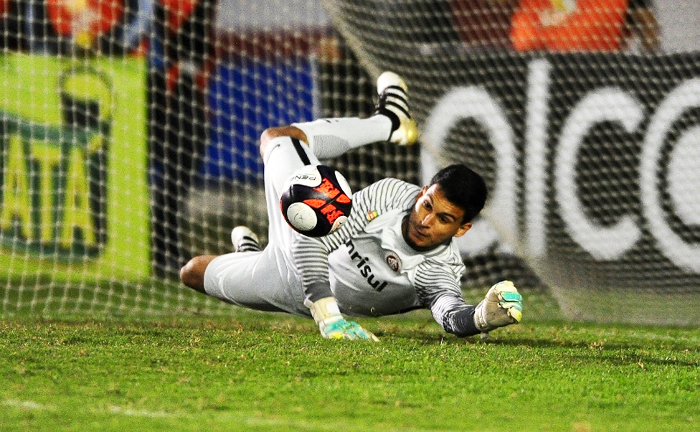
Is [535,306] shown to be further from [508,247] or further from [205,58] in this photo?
[205,58]

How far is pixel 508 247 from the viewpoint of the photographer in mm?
8383

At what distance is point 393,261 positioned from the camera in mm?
4984

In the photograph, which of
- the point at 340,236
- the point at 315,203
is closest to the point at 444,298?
the point at 340,236

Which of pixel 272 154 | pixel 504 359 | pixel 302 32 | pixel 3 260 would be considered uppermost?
pixel 302 32

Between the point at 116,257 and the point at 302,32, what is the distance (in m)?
2.46

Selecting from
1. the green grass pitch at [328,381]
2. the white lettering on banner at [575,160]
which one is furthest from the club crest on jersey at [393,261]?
the white lettering on banner at [575,160]

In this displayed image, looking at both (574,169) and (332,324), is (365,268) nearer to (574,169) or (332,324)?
(332,324)

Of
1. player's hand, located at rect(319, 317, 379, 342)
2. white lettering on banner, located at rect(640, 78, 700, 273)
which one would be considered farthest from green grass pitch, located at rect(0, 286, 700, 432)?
white lettering on banner, located at rect(640, 78, 700, 273)

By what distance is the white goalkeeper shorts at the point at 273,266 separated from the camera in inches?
203

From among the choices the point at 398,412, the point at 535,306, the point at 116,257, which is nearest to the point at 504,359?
the point at 398,412

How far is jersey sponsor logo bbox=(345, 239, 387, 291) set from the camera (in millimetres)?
5059

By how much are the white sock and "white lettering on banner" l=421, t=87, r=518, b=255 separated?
2.43 m

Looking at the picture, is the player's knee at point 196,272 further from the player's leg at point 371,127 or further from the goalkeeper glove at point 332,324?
the goalkeeper glove at point 332,324

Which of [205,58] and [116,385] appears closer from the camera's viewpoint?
[116,385]
